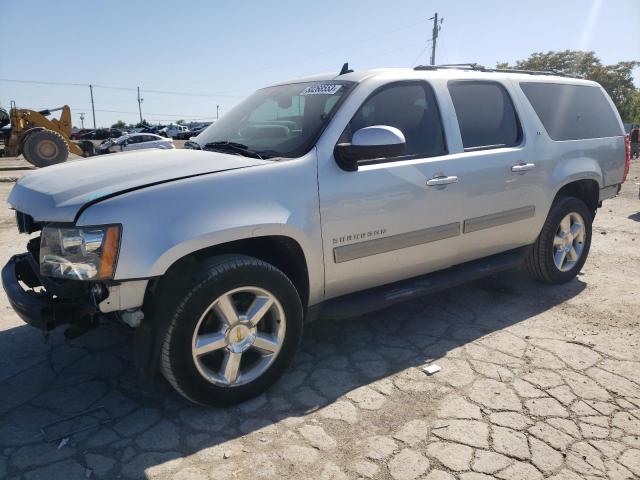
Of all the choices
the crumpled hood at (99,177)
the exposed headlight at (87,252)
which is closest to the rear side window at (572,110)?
the crumpled hood at (99,177)

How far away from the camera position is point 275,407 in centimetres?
272

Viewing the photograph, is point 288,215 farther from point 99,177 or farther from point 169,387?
point 169,387

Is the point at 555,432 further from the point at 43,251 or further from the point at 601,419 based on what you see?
the point at 43,251

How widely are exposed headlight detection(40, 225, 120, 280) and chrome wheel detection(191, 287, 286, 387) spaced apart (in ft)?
1.76

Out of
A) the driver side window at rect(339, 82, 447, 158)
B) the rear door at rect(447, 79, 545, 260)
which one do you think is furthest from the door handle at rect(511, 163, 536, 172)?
the driver side window at rect(339, 82, 447, 158)

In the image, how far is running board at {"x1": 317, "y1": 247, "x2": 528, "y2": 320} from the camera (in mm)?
3088

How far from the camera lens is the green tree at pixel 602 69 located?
50719 millimetres

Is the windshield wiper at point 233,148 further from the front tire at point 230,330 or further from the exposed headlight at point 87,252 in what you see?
the exposed headlight at point 87,252

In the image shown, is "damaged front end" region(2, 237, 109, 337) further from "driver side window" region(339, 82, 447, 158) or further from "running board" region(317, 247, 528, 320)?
"driver side window" region(339, 82, 447, 158)

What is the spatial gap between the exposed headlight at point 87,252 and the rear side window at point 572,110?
3.55 m

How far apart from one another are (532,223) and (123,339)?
3392 millimetres

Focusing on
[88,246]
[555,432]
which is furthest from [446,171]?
[88,246]

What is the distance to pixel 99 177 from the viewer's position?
2.61 meters

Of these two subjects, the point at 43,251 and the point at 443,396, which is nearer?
the point at 43,251
